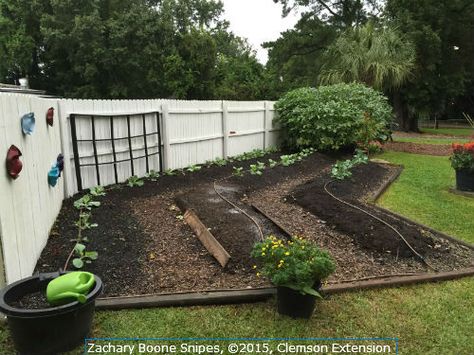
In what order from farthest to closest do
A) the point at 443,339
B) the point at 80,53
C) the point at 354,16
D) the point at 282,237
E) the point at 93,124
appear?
1. the point at 354,16
2. the point at 80,53
3. the point at 93,124
4. the point at 282,237
5. the point at 443,339

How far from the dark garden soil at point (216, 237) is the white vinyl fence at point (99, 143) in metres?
0.46

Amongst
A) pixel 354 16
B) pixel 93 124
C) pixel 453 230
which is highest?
pixel 354 16

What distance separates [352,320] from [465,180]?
544 cm

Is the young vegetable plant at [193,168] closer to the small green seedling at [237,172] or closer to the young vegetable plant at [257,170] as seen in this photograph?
the small green seedling at [237,172]

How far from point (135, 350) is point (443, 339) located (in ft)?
7.22

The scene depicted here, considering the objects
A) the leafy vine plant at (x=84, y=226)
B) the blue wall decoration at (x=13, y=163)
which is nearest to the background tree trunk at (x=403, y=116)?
the leafy vine plant at (x=84, y=226)

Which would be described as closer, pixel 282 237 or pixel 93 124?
pixel 282 237

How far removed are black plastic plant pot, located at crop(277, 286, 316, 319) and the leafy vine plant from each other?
6.17 ft

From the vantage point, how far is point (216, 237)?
404 cm

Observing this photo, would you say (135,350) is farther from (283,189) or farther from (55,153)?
(283,189)

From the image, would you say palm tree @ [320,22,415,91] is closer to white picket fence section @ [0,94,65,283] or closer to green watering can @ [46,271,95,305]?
white picket fence section @ [0,94,65,283]

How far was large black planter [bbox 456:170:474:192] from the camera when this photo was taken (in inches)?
273

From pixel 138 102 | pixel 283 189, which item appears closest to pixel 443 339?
pixel 283 189

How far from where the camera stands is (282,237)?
4375 mm
